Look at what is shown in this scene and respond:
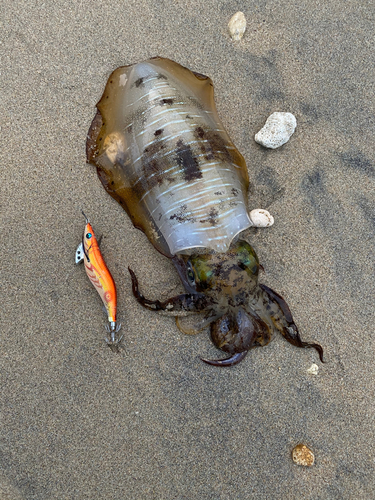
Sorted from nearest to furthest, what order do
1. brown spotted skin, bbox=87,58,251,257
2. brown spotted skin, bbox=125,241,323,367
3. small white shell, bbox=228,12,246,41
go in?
brown spotted skin, bbox=125,241,323,367
brown spotted skin, bbox=87,58,251,257
small white shell, bbox=228,12,246,41

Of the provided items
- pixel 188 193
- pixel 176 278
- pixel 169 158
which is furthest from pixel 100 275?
pixel 169 158

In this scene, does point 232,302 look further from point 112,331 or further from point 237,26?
point 237,26

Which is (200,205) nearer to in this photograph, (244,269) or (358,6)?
(244,269)

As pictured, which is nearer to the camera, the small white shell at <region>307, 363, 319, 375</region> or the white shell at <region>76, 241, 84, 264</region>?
the white shell at <region>76, 241, 84, 264</region>

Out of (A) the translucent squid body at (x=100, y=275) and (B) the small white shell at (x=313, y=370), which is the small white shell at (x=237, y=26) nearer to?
(A) the translucent squid body at (x=100, y=275)

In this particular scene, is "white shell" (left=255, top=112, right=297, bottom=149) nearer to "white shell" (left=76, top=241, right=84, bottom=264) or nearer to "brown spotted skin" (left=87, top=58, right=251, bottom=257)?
"brown spotted skin" (left=87, top=58, right=251, bottom=257)

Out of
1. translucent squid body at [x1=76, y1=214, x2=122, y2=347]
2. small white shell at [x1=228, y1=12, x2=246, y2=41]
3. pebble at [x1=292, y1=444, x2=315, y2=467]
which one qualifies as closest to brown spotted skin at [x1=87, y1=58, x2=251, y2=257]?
translucent squid body at [x1=76, y1=214, x2=122, y2=347]

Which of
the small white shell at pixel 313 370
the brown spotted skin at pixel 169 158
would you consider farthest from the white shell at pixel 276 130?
the small white shell at pixel 313 370
